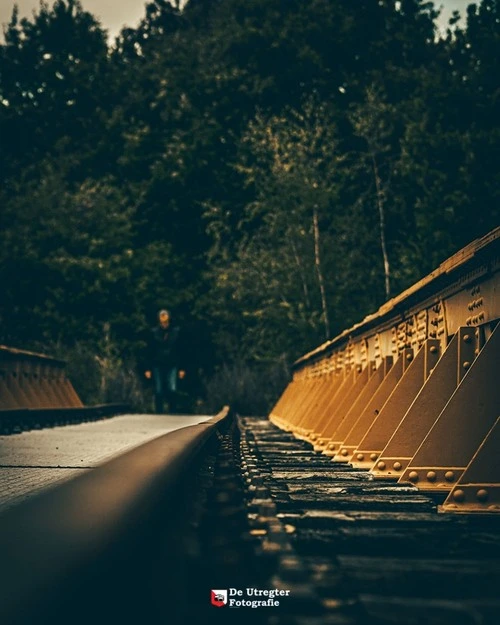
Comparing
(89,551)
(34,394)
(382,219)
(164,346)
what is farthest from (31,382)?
(89,551)

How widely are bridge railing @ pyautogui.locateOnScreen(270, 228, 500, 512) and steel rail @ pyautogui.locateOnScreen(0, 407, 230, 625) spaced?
5.41ft

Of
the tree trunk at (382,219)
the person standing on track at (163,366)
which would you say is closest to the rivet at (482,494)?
the person standing on track at (163,366)

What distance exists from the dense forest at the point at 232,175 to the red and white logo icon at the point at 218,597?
23260 mm

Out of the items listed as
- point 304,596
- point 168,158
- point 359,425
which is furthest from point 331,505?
point 168,158

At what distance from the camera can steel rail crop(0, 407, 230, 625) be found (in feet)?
5.27

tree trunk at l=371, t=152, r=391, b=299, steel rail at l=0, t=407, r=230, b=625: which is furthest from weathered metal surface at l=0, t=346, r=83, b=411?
steel rail at l=0, t=407, r=230, b=625

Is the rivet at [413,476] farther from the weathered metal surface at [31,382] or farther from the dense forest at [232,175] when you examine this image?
the dense forest at [232,175]

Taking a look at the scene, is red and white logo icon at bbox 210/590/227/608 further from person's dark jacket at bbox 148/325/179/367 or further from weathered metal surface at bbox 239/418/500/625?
person's dark jacket at bbox 148/325/179/367

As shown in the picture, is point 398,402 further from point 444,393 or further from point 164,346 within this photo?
point 164,346

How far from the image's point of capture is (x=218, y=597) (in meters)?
2.14

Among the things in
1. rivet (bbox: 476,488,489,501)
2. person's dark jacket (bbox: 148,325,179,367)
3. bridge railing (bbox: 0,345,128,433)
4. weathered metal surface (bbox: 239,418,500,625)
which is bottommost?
weathered metal surface (bbox: 239,418,500,625)

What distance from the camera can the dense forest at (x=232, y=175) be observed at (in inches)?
1117

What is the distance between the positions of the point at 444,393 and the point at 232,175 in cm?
3606

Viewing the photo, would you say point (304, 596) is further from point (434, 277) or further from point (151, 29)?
point (151, 29)
